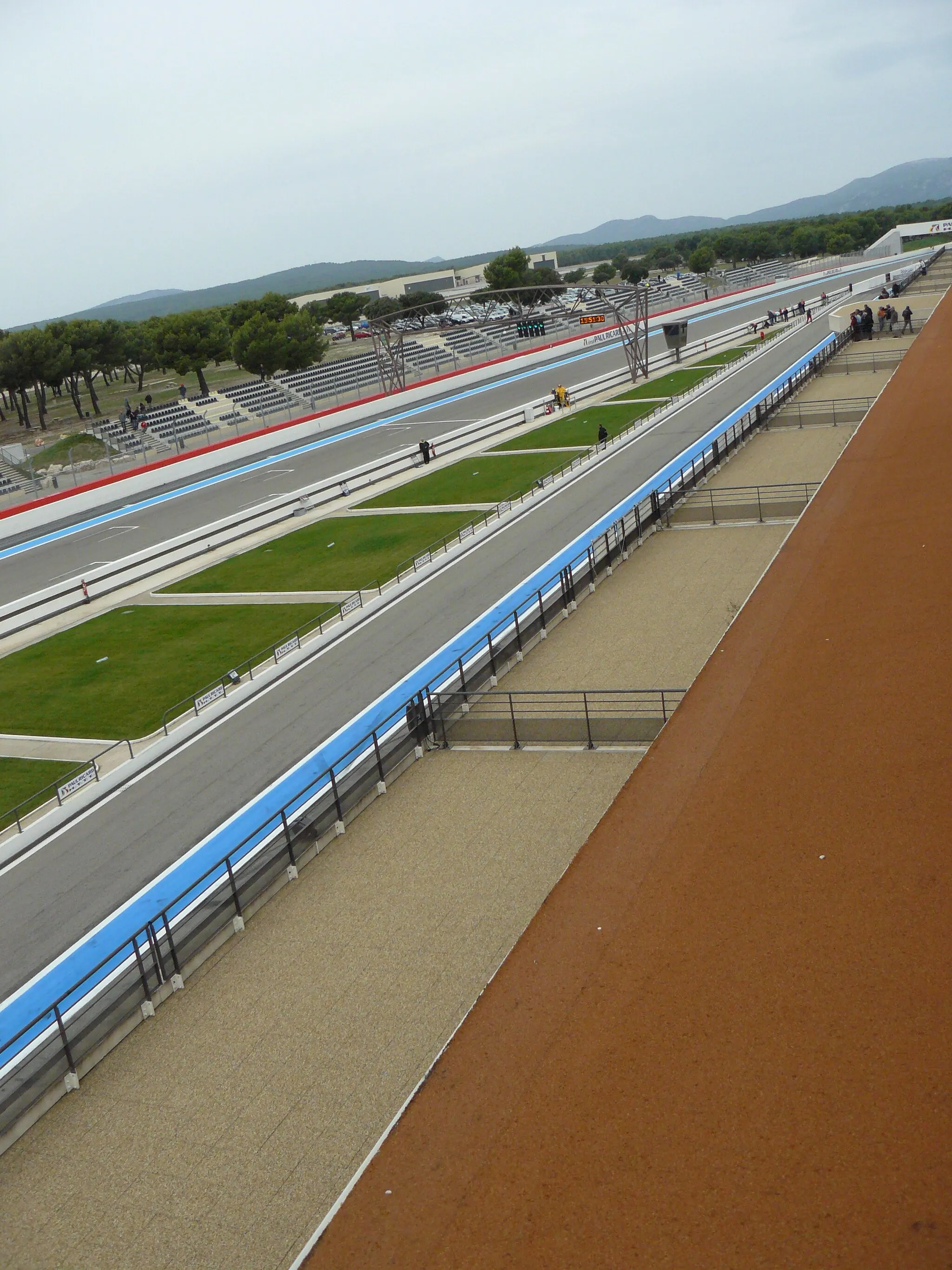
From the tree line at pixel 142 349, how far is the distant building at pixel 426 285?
201ft

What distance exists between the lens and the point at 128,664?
19.2m

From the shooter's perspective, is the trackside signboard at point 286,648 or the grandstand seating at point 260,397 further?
the grandstand seating at point 260,397

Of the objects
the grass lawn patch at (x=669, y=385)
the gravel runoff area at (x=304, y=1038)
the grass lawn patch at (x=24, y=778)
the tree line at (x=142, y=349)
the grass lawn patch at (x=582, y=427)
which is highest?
the tree line at (x=142, y=349)

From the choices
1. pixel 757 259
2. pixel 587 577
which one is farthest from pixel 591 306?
pixel 587 577

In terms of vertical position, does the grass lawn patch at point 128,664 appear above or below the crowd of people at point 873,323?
below

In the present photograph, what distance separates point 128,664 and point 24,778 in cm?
476

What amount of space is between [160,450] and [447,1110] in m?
40.5

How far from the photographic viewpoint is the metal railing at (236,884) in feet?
25.5

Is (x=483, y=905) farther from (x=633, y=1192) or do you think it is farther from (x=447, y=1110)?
(x=633, y=1192)

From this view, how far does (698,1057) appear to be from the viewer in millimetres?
5613

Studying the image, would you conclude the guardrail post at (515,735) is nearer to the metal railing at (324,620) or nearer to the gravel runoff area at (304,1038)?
the gravel runoff area at (304,1038)

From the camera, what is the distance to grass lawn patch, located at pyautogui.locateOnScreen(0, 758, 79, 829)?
13.6 metres

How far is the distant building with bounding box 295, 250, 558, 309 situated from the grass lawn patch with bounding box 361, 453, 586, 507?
90.5m

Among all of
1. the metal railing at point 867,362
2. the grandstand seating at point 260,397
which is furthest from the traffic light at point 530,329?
the metal railing at point 867,362
